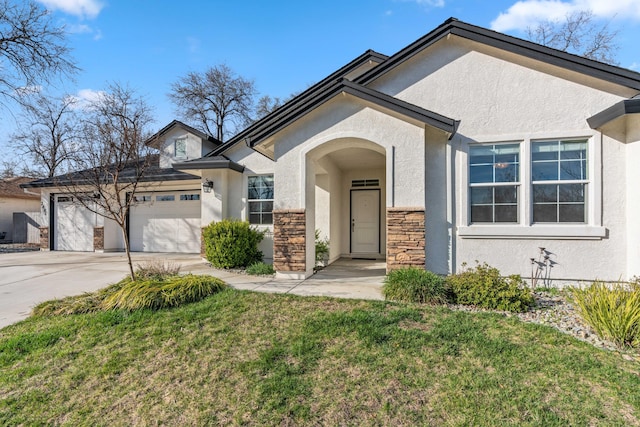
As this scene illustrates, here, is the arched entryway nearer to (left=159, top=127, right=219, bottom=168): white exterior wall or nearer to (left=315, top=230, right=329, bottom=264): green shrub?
(left=315, top=230, right=329, bottom=264): green shrub

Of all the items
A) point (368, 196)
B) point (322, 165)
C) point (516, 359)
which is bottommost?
point (516, 359)

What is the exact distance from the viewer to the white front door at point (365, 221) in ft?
37.0

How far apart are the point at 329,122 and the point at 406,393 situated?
5.81 metres

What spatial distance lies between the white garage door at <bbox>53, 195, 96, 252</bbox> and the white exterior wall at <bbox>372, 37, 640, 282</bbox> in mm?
14932

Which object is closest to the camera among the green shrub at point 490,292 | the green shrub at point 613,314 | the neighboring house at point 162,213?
the green shrub at point 613,314

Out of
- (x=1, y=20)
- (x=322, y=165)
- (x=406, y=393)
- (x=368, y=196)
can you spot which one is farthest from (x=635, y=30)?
(x=1, y=20)

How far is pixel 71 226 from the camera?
14281 mm

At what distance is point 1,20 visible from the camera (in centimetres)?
1327

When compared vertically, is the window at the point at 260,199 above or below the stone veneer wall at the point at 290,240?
above

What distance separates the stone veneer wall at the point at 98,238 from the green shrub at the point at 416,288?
44.2 ft

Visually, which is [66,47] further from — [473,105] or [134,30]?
[473,105]

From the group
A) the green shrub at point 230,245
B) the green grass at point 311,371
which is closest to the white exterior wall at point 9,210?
the green shrub at point 230,245

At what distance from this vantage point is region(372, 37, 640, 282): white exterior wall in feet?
20.7

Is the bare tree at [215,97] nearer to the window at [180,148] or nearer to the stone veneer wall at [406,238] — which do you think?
the window at [180,148]
